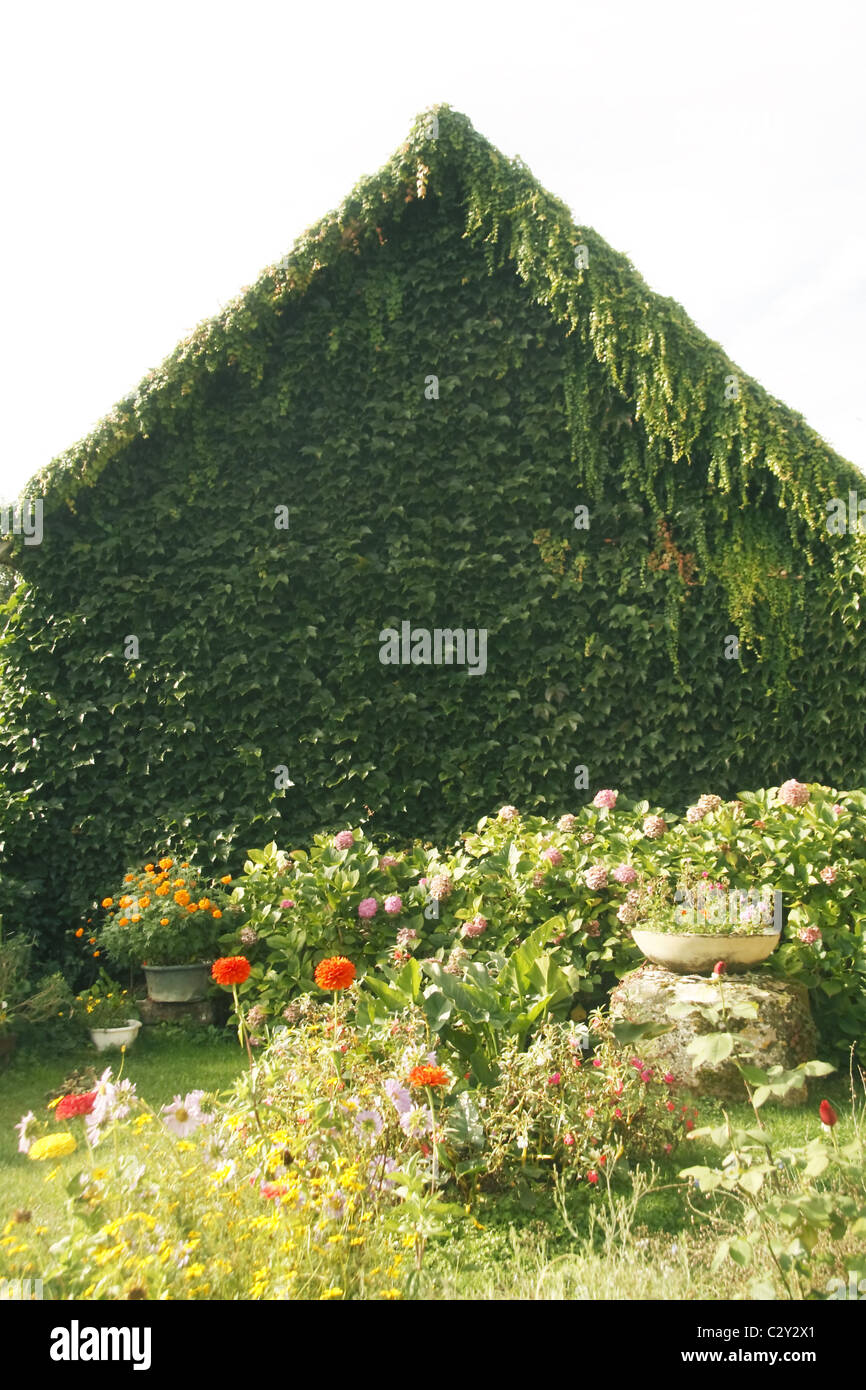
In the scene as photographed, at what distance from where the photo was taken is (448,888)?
18.7ft

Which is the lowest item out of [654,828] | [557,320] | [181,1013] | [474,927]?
[181,1013]

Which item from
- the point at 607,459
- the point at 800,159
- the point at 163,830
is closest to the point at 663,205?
the point at 800,159

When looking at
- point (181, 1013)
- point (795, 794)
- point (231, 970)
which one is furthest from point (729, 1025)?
point (181, 1013)

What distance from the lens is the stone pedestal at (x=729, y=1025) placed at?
4.40m

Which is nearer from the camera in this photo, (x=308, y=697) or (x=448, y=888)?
(x=448, y=888)

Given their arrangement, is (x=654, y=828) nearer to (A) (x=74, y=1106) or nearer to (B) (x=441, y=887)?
(B) (x=441, y=887)

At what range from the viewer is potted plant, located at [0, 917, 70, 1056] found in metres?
5.95

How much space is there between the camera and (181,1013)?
651 centimetres

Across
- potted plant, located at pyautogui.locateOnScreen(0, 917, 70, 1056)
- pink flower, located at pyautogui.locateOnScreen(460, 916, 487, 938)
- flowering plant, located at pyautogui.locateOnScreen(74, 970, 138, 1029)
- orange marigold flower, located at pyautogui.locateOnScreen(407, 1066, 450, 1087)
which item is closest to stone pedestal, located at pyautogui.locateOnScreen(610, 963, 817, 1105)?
pink flower, located at pyautogui.locateOnScreen(460, 916, 487, 938)

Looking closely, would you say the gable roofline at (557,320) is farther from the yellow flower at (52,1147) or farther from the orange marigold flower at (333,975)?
the yellow flower at (52,1147)

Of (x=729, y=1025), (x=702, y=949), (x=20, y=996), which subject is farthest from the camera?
(x=20, y=996)

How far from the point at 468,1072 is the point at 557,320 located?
243 inches

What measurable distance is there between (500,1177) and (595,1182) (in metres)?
0.33
